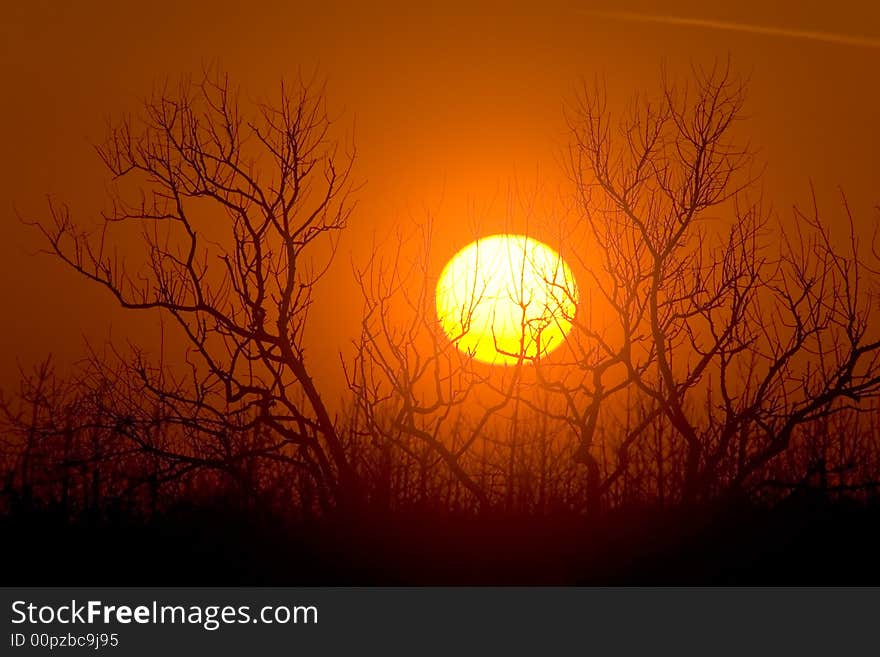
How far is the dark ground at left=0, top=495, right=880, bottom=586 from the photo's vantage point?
1153cm

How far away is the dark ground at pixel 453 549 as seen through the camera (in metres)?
11.5

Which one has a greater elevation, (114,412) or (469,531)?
(114,412)

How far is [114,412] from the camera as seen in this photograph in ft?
45.8

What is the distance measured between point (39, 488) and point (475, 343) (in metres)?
4.74

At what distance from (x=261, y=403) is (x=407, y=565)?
2828 mm

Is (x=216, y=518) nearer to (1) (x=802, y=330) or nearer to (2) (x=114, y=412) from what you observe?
(2) (x=114, y=412)

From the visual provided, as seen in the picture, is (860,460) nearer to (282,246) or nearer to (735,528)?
(735,528)

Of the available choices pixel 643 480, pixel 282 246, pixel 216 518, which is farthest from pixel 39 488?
pixel 643 480

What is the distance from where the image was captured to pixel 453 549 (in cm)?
1215

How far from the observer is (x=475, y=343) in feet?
45.6
